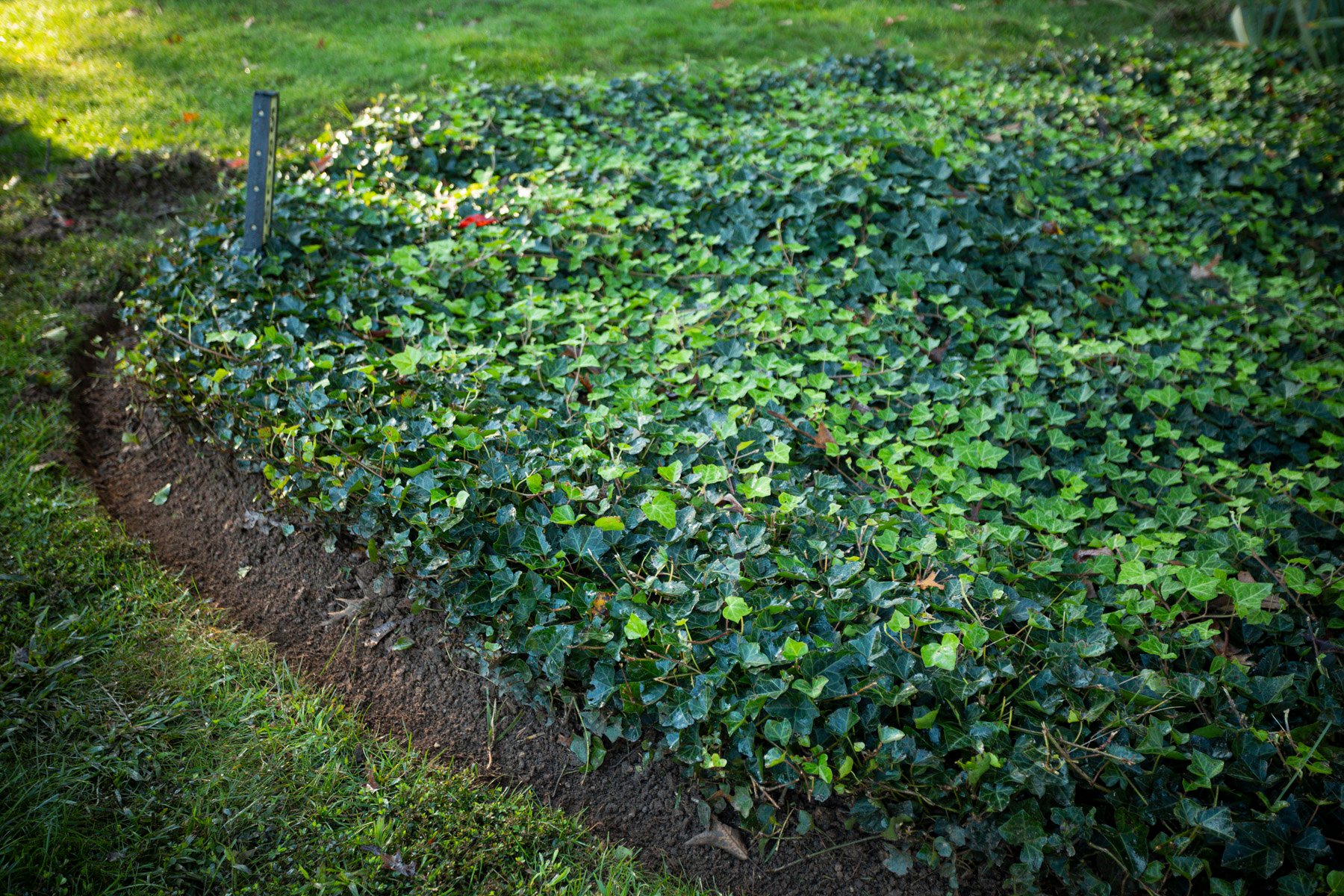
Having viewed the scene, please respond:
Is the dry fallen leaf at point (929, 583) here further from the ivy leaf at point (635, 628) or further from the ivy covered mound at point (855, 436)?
the ivy leaf at point (635, 628)

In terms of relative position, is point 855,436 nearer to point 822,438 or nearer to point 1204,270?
point 822,438

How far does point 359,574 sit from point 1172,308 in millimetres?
3401

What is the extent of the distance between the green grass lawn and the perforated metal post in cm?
188

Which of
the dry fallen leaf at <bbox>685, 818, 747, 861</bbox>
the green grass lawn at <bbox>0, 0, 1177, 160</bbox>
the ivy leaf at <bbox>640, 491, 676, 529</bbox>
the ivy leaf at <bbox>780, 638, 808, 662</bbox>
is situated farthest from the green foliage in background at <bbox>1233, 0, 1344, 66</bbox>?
the dry fallen leaf at <bbox>685, 818, 747, 861</bbox>

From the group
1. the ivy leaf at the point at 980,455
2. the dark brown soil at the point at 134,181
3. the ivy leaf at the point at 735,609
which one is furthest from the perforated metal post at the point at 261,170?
the ivy leaf at the point at 980,455

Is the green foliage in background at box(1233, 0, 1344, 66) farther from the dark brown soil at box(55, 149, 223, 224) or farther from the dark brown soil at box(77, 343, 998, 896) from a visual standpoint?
the dark brown soil at box(55, 149, 223, 224)

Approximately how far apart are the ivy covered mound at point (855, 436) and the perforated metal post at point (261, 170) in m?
0.12

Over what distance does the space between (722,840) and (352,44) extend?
18.8 feet

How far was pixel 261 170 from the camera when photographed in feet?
9.39

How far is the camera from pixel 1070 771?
179 cm

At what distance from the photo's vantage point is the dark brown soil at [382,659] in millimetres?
1822

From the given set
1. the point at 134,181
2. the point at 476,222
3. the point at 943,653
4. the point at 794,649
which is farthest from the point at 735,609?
the point at 134,181

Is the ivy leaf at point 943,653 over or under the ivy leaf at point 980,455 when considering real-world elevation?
under

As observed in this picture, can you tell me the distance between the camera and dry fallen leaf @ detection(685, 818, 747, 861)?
1834 millimetres
